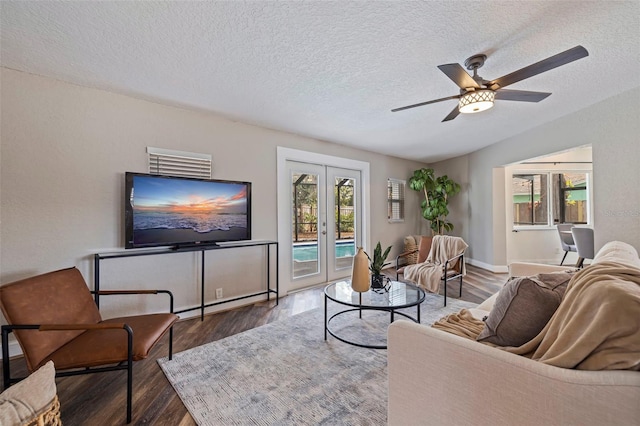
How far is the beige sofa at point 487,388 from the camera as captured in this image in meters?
0.79

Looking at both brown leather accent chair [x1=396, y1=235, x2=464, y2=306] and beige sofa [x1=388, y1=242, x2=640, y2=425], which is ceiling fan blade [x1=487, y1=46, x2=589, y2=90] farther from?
brown leather accent chair [x1=396, y1=235, x2=464, y2=306]

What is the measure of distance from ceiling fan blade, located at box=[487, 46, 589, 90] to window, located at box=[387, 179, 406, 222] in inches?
148

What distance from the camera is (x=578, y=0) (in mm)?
1613

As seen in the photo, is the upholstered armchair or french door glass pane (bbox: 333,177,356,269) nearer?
french door glass pane (bbox: 333,177,356,269)

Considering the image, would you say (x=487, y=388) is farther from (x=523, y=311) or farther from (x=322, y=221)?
(x=322, y=221)

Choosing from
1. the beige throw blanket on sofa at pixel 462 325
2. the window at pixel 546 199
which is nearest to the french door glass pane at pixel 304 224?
the beige throw blanket on sofa at pixel 462 325

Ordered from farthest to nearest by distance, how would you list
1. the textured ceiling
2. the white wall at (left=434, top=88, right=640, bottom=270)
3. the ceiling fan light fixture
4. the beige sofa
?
the white wall at (left=434, top=88, right=640, bottom=270) < the ceiling fan light fixture < the textured ceiling < the beige sofa

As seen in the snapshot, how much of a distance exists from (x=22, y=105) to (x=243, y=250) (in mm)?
2458

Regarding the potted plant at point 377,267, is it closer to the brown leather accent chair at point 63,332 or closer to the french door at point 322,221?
the french door at point 322,221

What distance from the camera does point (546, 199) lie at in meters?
5.75

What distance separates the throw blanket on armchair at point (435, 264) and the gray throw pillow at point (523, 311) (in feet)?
6.93

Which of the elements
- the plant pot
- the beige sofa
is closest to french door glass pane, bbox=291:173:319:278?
the plant pot

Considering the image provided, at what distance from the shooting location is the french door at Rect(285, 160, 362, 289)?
4.20 metres

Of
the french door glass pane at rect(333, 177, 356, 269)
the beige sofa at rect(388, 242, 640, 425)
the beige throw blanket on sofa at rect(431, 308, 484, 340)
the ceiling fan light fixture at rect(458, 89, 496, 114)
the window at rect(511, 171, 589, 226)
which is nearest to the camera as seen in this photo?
the beige sofa at rect(388, 242, 640, 425)
